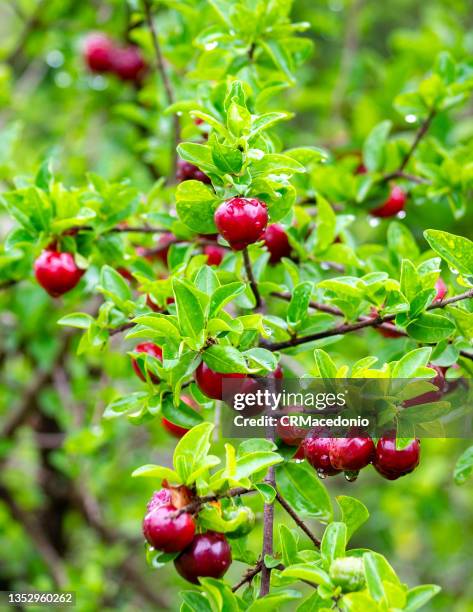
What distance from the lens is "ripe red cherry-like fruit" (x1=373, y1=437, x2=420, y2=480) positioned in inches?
37.3

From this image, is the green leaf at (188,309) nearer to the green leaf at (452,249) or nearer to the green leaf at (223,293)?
the green leaf at (223,293)

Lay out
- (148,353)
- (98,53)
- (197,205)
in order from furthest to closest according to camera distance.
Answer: (98,53)
(148,353)
(197,205)

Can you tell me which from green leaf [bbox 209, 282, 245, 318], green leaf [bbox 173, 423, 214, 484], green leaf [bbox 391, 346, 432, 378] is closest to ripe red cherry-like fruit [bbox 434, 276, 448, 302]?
green leaf [bbox 391, 346, 432, 378]

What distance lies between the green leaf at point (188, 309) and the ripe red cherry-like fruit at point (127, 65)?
1828 mm

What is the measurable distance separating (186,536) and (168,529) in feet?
0.09

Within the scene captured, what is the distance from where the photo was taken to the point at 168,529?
882 mm

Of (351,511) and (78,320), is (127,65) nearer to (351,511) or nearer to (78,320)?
(78,320)

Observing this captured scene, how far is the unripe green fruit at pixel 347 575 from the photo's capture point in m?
0.87

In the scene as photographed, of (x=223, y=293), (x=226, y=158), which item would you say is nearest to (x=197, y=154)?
(x=226, y=158)

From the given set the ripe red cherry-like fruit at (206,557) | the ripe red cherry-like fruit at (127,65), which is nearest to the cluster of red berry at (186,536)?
the ripe red cherry-like fruit at (206,557)

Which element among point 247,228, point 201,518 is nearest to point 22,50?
point 247,228

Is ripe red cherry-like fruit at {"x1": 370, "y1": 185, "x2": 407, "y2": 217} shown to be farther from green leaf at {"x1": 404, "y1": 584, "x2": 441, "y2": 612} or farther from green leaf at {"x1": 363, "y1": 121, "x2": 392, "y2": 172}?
green leaf at {"x1": 404, "y1": 584, "x2": 441, "y2": 612}

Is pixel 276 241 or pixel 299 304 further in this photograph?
pixel 276 241

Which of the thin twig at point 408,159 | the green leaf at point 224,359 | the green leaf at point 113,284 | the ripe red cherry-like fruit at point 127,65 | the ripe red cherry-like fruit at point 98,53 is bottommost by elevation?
the ripe red cherry-like fruit at point 127,65
